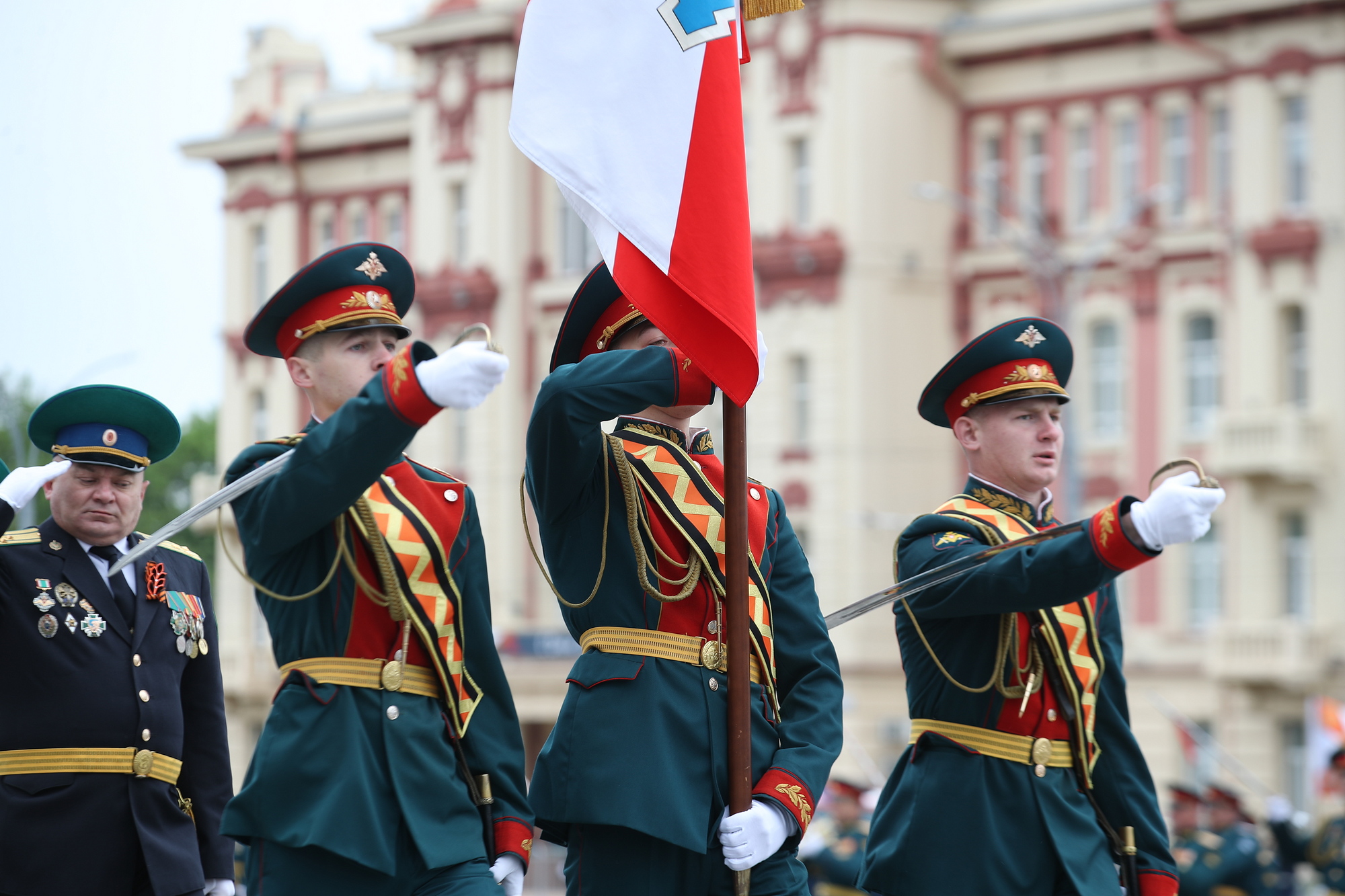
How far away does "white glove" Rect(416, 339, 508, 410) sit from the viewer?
440cm

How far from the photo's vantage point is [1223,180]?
3117 cm

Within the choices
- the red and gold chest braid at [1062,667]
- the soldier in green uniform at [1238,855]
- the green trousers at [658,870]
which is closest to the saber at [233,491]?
the green trousers at [658,870]

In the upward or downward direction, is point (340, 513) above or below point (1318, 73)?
below

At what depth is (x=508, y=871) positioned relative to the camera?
200 inches

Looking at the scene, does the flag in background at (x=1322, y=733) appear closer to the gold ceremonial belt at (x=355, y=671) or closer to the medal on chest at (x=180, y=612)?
the medal on chest at (x=180, y=612)

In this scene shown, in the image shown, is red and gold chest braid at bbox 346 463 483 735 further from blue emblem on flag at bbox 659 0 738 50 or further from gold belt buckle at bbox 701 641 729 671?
blue emblem on flag at bbox 659 0 738 50

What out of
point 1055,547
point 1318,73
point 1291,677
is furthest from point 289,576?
point 1318,73

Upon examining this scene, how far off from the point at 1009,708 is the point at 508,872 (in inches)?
65.8

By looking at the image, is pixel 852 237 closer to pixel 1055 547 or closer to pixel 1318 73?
pixel 1318 73

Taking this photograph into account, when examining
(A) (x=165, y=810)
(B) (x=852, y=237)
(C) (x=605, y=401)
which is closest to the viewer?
(C) (x=605, y=401)

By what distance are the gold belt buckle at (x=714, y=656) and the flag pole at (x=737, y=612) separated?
4.0 inches

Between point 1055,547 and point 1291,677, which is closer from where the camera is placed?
point 1055,547

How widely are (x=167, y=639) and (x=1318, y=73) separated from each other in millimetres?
26865

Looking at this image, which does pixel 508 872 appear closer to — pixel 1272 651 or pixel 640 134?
pixel 640 134
